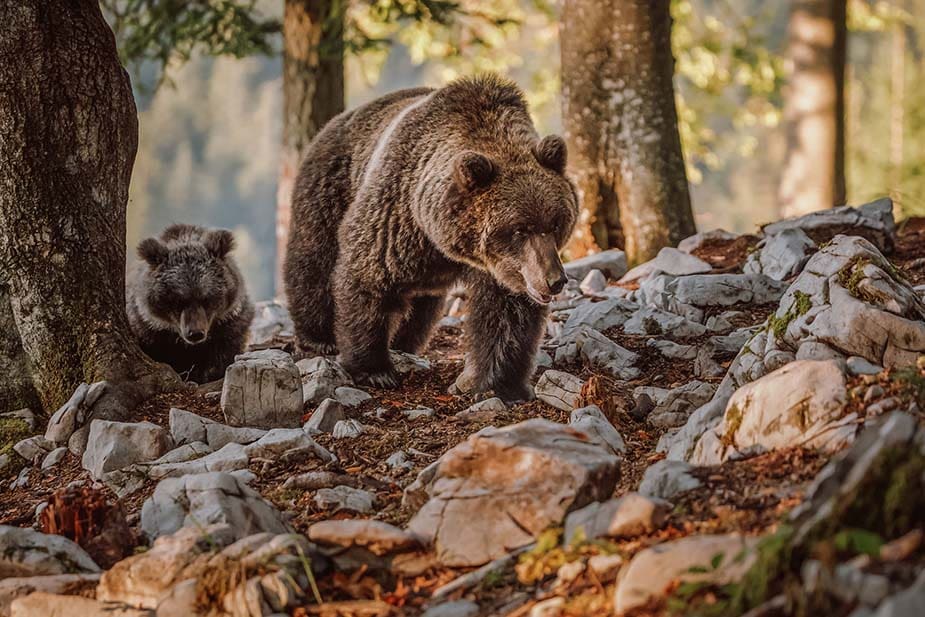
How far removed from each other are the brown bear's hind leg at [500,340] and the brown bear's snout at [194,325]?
6.11 ft

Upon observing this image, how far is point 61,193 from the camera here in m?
5.23

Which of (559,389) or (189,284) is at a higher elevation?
(189,284)

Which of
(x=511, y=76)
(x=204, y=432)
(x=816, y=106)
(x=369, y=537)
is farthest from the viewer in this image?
(x=511, y=76)

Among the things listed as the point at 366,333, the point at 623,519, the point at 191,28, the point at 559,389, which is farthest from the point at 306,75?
the point at 623,519

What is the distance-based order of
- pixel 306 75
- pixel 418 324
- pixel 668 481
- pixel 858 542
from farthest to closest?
pixel 306 75, pixel 418 324, pixel 668 481, pixel 858 542

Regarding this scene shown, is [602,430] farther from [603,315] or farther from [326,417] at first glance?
[603,315]

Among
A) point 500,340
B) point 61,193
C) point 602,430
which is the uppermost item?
point 61,193

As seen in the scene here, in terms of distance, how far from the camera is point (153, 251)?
6.70 m

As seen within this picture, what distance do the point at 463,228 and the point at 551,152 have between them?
652 mm

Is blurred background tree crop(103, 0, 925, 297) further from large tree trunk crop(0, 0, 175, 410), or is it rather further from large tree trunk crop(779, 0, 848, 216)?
large tree trunk crop(0, 0, 175, 410)

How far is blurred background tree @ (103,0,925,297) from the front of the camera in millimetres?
11758

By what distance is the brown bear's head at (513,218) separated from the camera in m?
5.26

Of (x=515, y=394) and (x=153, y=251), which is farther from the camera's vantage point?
(x=153, y=251)

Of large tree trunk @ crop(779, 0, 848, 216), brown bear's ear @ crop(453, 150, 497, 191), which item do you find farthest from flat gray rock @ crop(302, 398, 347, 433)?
large tree trunk @ crop(779, 0, 848, 216)
